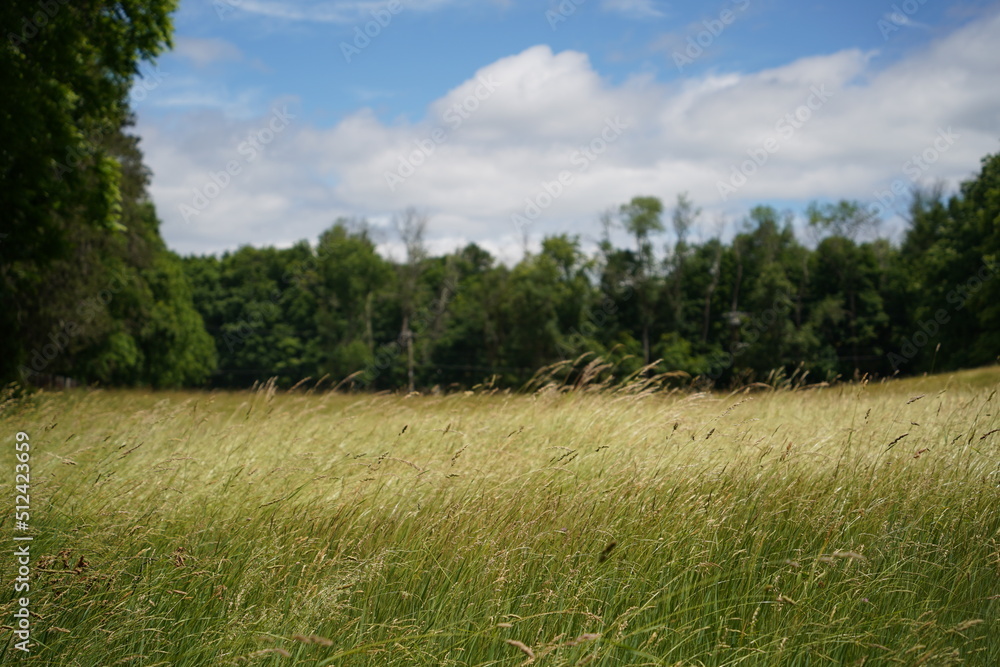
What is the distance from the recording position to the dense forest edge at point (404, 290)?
12.0 meters

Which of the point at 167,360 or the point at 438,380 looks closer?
the point at 167,360

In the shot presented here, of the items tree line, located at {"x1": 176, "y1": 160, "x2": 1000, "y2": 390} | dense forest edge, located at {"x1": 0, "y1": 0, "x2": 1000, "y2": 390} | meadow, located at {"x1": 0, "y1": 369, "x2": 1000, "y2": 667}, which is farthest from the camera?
tree line, located at {"x1": 176, "y1": 160, "x2": 1000, "y2": 390}

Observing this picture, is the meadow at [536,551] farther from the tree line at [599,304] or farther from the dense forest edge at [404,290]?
the tree line at [599,304]

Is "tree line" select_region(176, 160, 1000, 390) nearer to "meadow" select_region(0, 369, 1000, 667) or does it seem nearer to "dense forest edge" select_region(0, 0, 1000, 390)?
"dense forest edge" select_region(0, 0, 1000, 390)

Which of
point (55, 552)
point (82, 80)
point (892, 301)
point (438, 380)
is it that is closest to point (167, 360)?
point (438, 380)

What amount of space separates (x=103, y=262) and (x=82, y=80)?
17.8 m

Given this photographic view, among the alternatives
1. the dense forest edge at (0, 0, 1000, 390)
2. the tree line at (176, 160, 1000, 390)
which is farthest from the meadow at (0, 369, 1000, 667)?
the tree line at (176, 160, 1000, 390)

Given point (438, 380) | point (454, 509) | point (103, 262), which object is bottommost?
point (438, 380)

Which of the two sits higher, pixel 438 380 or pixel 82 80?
pixel 82 80

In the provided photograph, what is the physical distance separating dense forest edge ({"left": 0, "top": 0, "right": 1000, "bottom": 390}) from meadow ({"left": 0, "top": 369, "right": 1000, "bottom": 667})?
8.42 meters

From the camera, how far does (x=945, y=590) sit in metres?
3.99

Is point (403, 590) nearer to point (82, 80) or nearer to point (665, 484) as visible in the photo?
point (665, 484)

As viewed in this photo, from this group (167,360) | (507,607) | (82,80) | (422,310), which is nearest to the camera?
(507,607)

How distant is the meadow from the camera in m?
3.35
